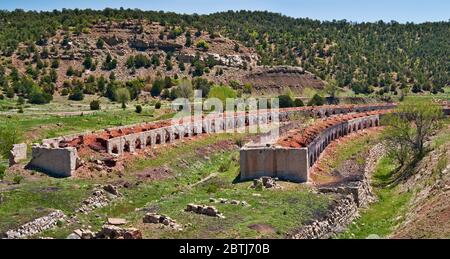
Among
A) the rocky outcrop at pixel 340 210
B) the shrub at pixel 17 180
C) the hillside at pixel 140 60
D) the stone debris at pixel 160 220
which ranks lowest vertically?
the rocky outcrop at pixel 340 210

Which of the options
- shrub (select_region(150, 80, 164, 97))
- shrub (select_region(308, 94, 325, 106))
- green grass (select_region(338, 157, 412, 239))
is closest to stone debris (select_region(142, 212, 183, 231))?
green grass (select_region(338, 157, 412, 239))

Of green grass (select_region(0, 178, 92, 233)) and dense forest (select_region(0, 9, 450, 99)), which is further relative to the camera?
dense forest (select_region(0, 9, 450, 99))

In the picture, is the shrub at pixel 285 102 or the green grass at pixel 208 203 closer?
the green grass at pixel 208 203

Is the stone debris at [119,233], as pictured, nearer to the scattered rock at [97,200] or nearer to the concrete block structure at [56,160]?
the scattered rock at [97,200]

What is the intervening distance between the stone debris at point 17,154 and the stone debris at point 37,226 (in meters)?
10.6

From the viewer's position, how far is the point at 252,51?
124m

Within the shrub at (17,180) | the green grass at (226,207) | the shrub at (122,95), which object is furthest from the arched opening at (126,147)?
the shrub at (122,95)

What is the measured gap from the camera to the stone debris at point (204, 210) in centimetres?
2691

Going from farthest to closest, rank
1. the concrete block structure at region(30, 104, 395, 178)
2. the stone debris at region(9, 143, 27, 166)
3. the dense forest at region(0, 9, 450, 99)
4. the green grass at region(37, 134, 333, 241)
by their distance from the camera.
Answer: the dense forest at region(0, 9, 450, 99) < the stone debris at region(9, 143, 27, 166) < the concrete block structure at region(30, 104, 395, 178) < the green grass at region(37, 134, 333, 241)

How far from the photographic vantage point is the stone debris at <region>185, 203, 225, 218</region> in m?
26.9

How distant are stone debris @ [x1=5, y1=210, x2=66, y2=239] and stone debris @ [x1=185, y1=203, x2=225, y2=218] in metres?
5.68

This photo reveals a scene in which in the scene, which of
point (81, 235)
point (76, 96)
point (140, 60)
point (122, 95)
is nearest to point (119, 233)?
point (81, 235)

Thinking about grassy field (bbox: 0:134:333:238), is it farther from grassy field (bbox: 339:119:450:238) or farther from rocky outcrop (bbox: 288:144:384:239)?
grassy field (bbox: 339:119:450:238)
